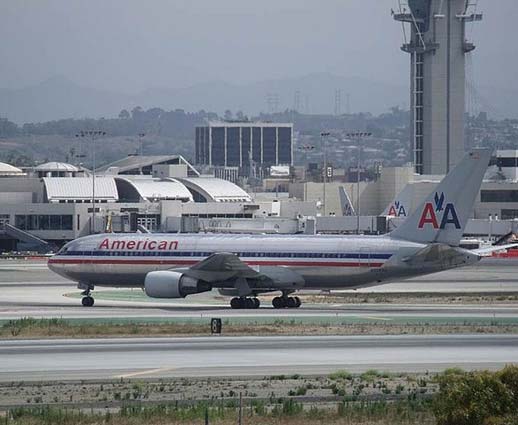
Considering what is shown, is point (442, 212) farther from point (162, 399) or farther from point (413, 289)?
point (162, 399)

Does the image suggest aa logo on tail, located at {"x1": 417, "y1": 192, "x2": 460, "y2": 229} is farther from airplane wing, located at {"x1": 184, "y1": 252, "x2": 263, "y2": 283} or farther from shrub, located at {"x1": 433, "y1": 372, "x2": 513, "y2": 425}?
shrub, located at {"x1": 433, "y1": 372, "x2": 513, "y2": 425}

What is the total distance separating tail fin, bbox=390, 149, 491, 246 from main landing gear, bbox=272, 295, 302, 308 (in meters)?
8.10

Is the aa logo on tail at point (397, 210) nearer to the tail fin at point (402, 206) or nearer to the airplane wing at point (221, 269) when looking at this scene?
the tail fin at point (402, 206)

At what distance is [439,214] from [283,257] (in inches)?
359

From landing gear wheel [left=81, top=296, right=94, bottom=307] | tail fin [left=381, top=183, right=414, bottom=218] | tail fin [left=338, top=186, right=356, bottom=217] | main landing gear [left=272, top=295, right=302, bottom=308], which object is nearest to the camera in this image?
main landing gear [left=272, top=295, right=302, bottom=308]

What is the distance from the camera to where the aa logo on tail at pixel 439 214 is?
73562 millimetres

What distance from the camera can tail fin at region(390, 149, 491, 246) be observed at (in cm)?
7362

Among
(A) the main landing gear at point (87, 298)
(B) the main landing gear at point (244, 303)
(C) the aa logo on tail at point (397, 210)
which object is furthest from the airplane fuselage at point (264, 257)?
(C) the aa logo on tail at point (397, 210)

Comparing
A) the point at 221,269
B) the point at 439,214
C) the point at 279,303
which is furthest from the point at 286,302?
the point at 439,214

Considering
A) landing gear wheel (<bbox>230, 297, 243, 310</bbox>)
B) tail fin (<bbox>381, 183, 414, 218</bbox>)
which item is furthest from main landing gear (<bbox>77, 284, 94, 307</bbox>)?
tail fin (<bbox>381, 183, 414, 218</bbox>)

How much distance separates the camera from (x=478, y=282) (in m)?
98.9

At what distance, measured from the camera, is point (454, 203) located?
242ft

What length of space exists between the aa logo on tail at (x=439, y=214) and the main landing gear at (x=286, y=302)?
849 centimetres

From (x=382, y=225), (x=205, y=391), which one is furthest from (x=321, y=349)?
(x=382, y=225)
